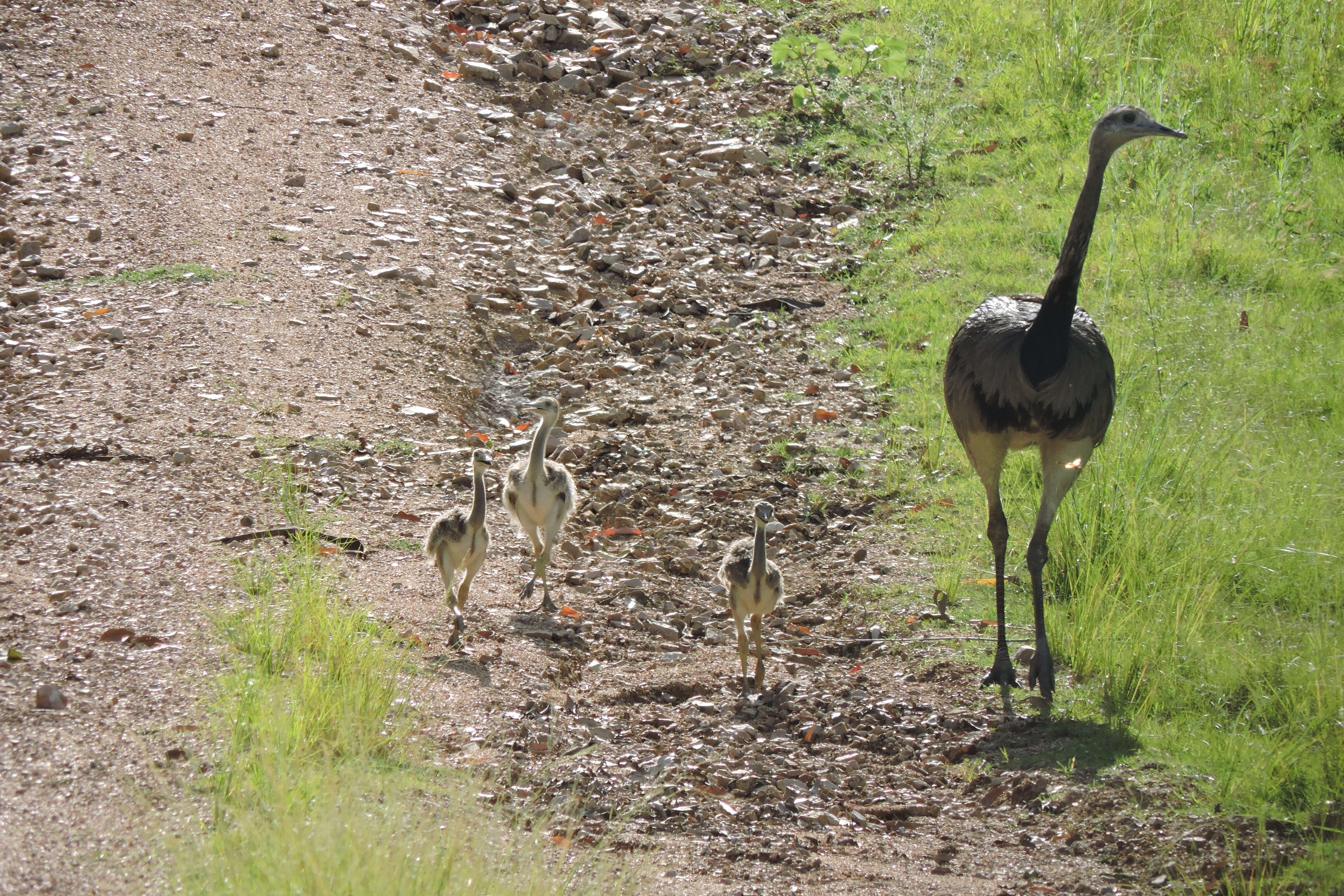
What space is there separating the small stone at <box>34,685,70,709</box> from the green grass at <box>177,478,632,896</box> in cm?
65

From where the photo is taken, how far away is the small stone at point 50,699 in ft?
16.1

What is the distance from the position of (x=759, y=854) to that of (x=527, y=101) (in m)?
9.86

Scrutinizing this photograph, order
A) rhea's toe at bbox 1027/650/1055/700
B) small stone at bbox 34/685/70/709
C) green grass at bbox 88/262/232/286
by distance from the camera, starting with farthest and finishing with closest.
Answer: green grass at bbox 88/262/232/286
rhea's toe at bbox 1027/650/1055/700
small stone at bbox 34/685/70/709

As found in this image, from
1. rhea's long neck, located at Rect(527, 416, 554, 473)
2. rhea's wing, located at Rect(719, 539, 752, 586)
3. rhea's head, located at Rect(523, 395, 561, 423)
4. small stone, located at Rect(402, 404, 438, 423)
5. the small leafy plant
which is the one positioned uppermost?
the small leafy plant

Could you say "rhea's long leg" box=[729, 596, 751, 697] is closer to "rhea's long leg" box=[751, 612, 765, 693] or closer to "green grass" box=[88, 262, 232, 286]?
"rhea's long leg" box=[751, 612, 765, 693]

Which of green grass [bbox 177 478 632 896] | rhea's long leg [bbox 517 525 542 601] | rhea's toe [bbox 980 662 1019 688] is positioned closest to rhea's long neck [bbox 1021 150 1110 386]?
rhea's toe [bbox 980 662 1019 688]

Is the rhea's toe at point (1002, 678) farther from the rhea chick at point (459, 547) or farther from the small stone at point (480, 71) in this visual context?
the small stone at point (480, 71)

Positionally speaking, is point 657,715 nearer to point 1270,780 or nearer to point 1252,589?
point 1270,780

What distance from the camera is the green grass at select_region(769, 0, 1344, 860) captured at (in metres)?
5.76

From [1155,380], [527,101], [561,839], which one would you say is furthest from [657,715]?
[527,101]

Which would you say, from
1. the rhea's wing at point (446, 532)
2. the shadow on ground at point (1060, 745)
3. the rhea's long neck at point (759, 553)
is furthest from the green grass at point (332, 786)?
the shadow on ground at point (1060, 745)

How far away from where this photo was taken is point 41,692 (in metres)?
4.94

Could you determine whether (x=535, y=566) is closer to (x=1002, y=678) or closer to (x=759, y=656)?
(x=759, y=656)

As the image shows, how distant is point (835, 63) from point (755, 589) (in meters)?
9.38
